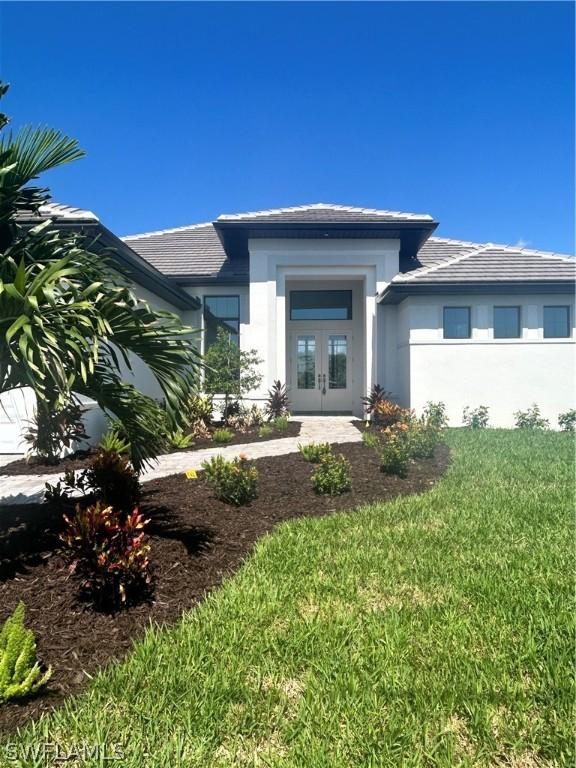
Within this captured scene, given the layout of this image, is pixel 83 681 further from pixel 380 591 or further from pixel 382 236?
pixel 382 236

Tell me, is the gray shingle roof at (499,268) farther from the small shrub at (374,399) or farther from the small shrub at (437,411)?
the small shrub at (437,411)

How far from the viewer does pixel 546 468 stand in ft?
25.6

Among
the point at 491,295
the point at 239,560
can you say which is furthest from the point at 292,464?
the point at 491,295

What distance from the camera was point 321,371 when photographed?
59.9 feet

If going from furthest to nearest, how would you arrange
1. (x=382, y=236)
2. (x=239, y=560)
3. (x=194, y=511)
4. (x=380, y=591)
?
(x=382, y=236) → (x=194, y=511) → (x=239, y=560) → (x=380, y=591)

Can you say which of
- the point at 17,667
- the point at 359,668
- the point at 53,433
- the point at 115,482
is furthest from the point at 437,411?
the point at 17,667

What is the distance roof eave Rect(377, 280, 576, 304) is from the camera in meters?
13.5

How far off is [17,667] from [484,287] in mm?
14273

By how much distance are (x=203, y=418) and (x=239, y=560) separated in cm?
875

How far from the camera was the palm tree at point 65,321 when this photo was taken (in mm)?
3102

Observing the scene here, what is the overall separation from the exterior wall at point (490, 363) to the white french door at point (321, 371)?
177 inches

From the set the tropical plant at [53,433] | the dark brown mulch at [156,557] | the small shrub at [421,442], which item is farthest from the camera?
the small shrub at [421,442]

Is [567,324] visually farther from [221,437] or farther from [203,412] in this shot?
[203,412]

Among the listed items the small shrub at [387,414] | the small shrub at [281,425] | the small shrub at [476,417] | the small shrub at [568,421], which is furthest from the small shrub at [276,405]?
the small shrub at [568,421]
